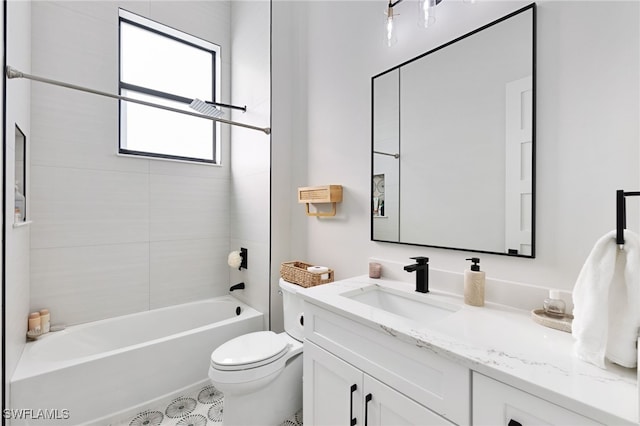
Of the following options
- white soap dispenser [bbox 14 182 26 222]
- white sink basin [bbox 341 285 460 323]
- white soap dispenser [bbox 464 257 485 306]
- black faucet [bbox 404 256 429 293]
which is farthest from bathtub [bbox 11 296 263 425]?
white soap dispenser [bbox 464 257 485 306]

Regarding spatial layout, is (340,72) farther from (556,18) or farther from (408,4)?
(556,18)

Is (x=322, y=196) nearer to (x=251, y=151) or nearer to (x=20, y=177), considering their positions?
(x=251, y=151)

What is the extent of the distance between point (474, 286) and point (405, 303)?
0.32 metres

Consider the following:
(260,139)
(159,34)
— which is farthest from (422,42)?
(159,34)

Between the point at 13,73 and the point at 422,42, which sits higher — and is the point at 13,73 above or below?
below

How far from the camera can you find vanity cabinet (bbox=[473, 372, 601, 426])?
577mm

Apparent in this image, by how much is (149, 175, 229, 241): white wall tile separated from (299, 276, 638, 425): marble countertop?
1810 millimetres

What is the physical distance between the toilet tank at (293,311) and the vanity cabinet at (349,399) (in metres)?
0.47

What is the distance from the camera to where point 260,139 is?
87.4 inches

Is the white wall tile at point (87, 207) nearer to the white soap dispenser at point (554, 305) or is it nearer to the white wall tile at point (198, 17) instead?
the white wall tile at point (198, 17)

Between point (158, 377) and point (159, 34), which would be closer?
point (158, 377)

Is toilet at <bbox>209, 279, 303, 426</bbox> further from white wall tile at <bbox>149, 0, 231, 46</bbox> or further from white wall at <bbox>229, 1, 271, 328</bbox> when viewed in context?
white wall tile at <bbox>149, 0, 231, 46</bbox>

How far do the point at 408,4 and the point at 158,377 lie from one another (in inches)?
102

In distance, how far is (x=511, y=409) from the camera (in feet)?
2.11
